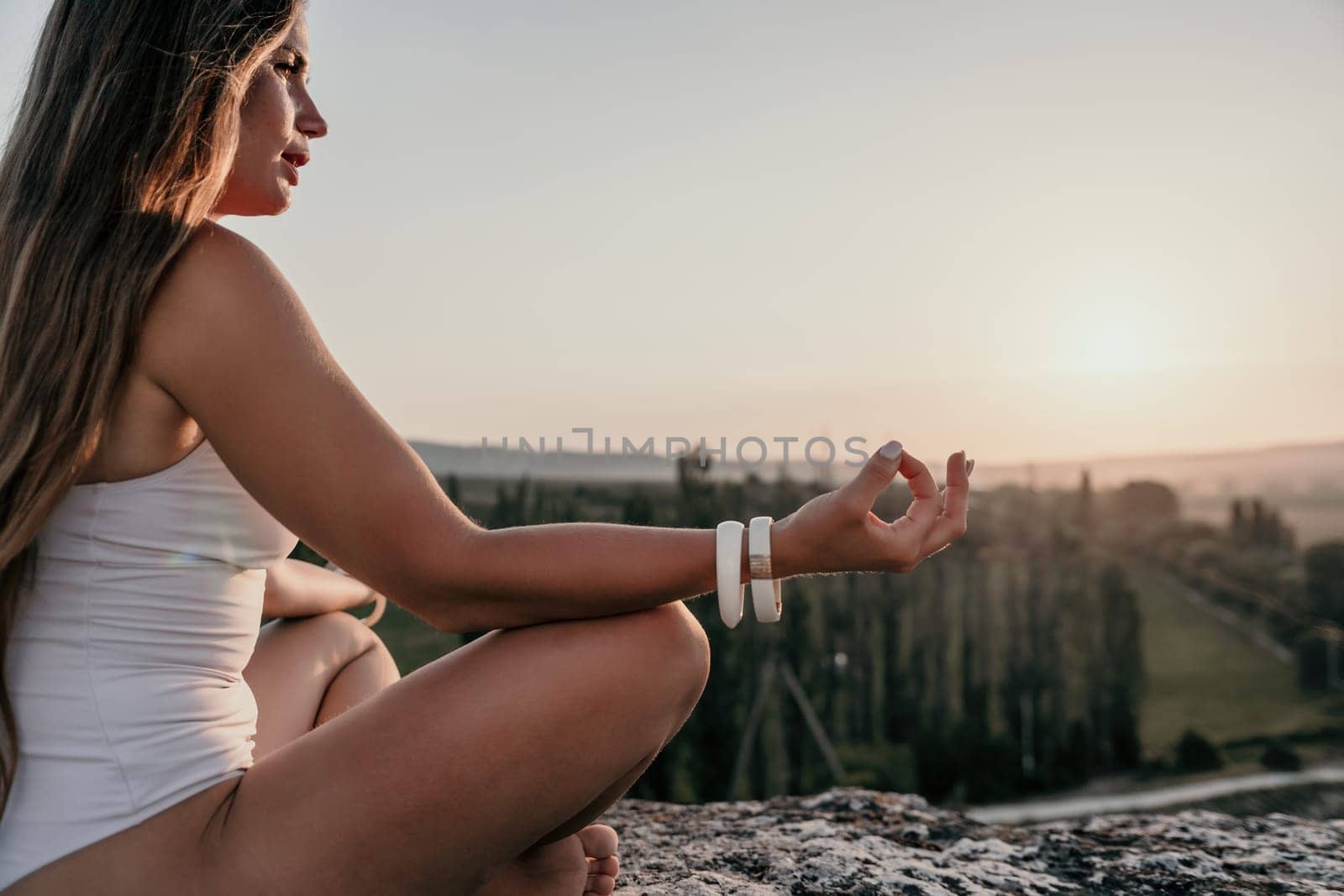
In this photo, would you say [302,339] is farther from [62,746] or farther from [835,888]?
[835,888]

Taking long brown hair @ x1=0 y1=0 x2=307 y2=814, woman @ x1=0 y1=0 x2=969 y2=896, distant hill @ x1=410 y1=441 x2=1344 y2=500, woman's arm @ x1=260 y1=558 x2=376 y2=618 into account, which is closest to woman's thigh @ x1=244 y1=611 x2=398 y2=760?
woman's arm @ x1=260 y1=558 x2=376 y2=618

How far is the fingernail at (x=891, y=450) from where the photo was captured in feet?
4.69

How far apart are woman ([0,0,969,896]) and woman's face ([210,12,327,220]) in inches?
3.2

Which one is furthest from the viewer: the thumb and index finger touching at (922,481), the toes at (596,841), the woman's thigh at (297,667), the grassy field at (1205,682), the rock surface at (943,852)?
the grassy field at (1205,682)

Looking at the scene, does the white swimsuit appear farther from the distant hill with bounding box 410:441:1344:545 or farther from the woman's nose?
the distant hill with bounding box 410:441:1344:545

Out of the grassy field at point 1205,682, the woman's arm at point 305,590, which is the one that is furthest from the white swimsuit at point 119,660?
the grassy field at point 1205,682

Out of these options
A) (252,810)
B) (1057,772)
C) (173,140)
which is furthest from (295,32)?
(1057,772)

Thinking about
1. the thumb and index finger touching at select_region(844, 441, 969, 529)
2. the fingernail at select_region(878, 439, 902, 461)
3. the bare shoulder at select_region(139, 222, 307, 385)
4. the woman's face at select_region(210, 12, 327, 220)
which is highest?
the woman's face at select_region(210, 12, 327, 220)

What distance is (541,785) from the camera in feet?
4.72

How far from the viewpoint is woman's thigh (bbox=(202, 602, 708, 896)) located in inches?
53.3

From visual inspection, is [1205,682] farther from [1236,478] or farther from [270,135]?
[270,135]

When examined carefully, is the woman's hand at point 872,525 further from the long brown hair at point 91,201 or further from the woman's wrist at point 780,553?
the long brown hair at point 91,201

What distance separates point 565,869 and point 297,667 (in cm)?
71

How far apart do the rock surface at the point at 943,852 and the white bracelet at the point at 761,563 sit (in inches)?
35.6
